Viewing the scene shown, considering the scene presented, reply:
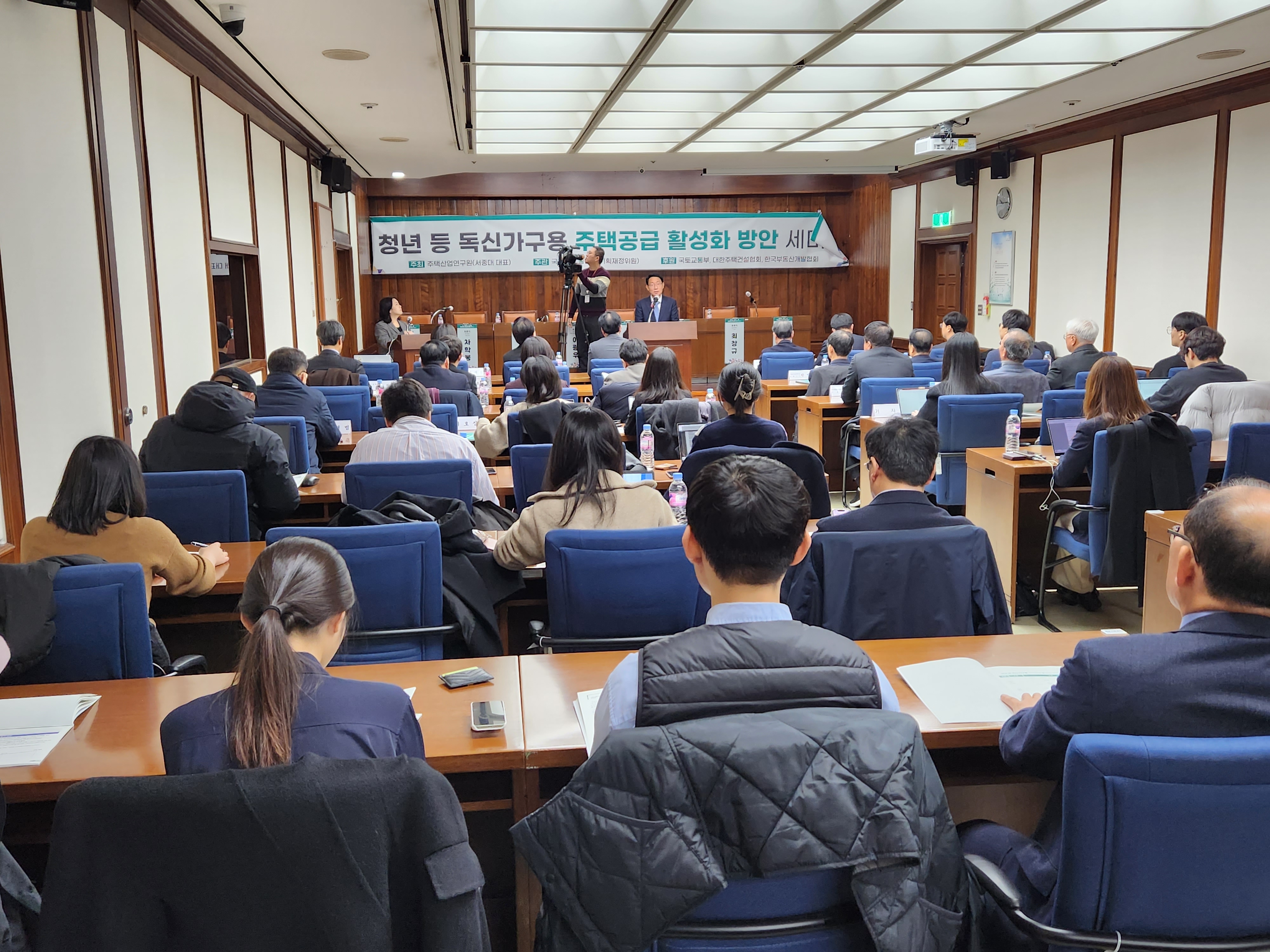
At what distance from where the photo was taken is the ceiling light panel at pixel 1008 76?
22.1 ft

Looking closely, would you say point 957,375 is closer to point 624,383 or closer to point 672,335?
point 624,383

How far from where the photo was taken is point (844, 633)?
2561mm

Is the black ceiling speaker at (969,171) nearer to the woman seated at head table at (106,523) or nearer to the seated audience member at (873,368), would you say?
the seated audience member at (873,368)

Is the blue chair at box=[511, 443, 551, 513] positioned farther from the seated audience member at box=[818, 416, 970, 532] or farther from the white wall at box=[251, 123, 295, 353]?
the white wall at box=[251, 123, 295, 353]

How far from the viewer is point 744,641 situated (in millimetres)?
1414

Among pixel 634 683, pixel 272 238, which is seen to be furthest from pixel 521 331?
pixel 634 683

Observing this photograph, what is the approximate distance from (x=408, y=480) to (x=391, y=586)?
1.22m

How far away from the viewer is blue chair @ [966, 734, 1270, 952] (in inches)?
51.3

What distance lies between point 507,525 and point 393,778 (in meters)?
2.54

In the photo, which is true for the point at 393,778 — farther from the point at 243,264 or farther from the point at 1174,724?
the point at 243,264

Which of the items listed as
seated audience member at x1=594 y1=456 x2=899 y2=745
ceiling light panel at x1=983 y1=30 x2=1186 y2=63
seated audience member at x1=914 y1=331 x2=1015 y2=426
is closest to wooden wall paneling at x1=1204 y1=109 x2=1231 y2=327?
ceiling light panel at x1=983 y1=30 x2=1186 y2=63

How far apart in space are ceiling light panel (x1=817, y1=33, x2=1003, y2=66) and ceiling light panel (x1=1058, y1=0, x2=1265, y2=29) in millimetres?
508

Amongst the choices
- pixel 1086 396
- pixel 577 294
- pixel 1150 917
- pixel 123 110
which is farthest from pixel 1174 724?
pixel 577 294

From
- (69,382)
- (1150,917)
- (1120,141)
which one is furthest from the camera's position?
(1120,141)
